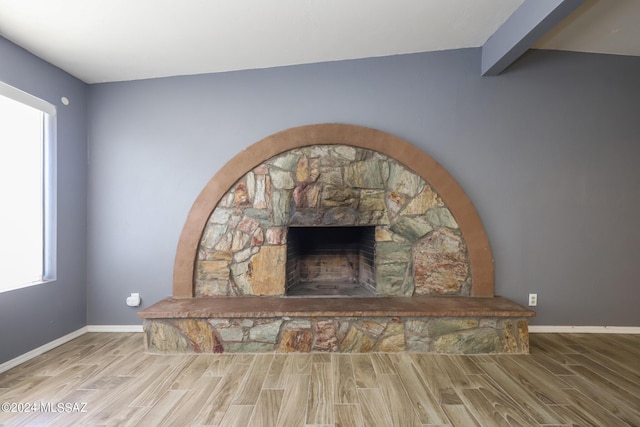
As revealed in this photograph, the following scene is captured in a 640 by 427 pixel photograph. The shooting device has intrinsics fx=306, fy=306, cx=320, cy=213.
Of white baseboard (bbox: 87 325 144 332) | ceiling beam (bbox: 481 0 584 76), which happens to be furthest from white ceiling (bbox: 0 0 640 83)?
white baseboard (bbox: 87 325 144 332)

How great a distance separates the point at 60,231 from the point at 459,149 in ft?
11.4

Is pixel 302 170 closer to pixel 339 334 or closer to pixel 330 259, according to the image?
pixel 330 259

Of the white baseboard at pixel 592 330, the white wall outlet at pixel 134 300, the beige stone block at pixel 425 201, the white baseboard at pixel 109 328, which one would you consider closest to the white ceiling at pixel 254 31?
the beige stone block at pixel 425 201

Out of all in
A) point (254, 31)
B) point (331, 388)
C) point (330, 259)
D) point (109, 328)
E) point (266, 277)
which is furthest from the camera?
point (330, 259)

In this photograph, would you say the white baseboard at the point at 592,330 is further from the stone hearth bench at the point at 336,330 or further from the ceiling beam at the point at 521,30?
the ceiling beam at the point at 521,30

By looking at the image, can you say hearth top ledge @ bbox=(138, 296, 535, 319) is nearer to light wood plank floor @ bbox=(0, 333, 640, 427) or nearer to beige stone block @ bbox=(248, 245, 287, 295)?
beige stone block @ bbox=(248, 245, 287, 295)

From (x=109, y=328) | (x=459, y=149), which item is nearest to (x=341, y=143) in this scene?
(x=459, y=149)

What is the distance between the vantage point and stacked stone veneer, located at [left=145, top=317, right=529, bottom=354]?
230cm

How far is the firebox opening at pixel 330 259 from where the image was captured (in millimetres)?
3088

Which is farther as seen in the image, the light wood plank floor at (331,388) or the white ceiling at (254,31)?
the white ceiling at (254,31)

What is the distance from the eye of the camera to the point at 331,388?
185 cm

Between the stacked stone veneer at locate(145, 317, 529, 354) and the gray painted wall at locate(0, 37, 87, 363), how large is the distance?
85cm

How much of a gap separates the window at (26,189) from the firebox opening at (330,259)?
203 centimetres

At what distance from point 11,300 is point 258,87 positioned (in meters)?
2.45
